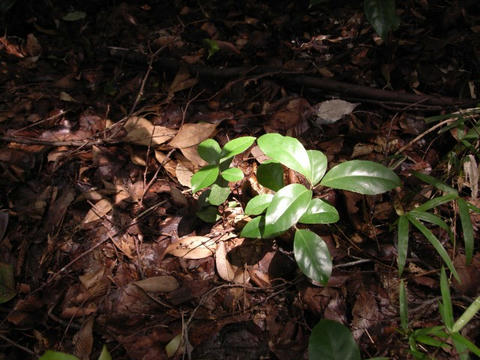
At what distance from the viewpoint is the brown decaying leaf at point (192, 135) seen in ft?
4.91

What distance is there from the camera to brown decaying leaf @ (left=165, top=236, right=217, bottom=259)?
1252mm

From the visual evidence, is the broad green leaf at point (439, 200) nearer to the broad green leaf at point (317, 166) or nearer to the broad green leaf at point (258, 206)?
the broad green leaf at point (317, 166)

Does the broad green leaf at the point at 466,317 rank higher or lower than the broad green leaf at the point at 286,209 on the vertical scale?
lower

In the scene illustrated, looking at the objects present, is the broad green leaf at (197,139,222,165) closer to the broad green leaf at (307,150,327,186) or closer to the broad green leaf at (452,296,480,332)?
the broad green leaf at (307,150,327,186)

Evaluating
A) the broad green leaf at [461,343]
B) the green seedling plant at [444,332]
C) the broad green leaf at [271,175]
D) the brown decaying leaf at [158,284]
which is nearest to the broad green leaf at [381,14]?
the broad green leaf at [271,175]

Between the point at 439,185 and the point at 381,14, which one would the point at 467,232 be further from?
the point at 381,14

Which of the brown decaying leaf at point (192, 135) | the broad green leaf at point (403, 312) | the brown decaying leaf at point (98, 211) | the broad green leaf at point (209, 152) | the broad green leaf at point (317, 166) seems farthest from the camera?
the brown decaying leaf at point (192, 135)

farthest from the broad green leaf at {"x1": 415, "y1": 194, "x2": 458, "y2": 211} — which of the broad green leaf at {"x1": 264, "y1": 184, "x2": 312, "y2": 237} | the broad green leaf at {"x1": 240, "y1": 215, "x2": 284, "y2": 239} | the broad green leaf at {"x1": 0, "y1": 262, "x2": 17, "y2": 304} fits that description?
the broad green leaf at {"x1": 0, "y1": 262, "x2": 17, "y2": 304}

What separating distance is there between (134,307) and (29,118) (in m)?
1.26

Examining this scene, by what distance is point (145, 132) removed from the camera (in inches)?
60.6

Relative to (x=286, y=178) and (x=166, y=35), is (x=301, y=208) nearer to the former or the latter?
(x=286, y=178)

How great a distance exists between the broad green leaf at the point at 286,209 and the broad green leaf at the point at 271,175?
0.14 m

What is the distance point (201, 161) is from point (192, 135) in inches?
6.1

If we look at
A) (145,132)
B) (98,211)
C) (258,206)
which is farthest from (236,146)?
(98,211)
